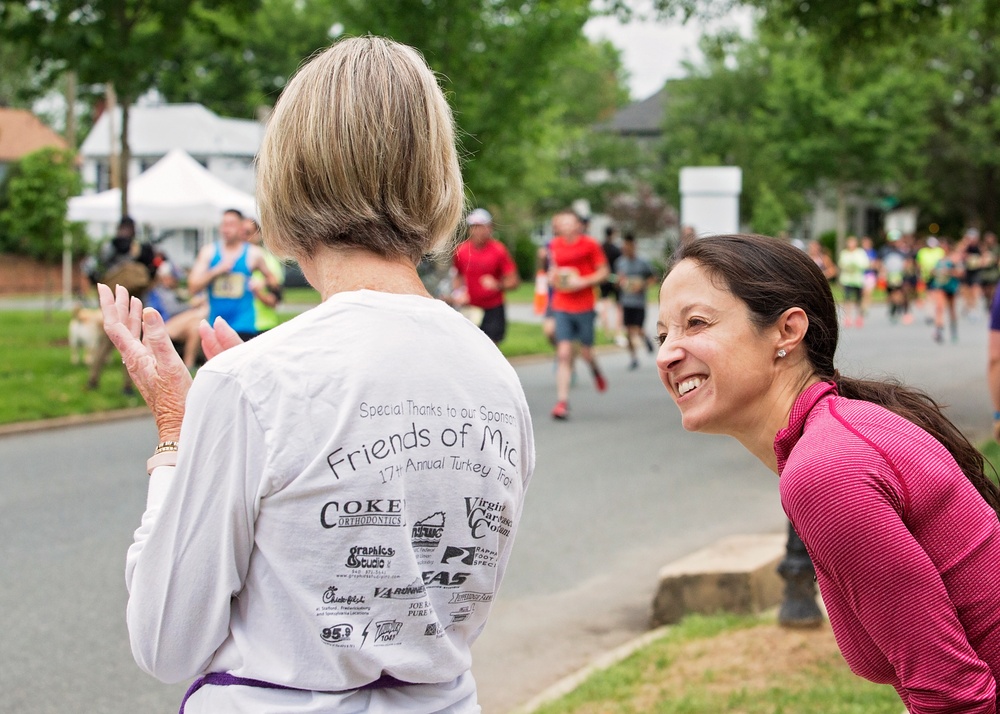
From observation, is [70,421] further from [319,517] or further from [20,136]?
[20,136]

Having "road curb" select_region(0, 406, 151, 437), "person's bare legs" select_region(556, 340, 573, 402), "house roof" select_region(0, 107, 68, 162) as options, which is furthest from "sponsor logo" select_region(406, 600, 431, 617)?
"house roof" select_region(0, 107, 68, 162)

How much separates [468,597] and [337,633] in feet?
0.86

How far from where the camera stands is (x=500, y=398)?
1.96m

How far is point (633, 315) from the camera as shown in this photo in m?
18.2

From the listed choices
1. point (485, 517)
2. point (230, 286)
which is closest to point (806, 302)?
point (485, 517)

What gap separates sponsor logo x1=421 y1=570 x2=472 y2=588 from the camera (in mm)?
1864

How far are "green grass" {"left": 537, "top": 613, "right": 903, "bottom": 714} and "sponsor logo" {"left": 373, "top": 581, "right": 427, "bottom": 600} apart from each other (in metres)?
2.74

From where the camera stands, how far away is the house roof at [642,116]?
79.2 metres

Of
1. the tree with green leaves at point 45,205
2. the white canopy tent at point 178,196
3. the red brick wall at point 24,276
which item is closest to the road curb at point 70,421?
the white canopy tent at point 178,196

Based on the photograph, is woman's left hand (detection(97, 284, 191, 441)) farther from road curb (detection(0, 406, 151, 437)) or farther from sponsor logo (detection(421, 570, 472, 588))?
road curb (detection(0, 406, 151, 437))

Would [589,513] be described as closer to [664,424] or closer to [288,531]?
[664,424]

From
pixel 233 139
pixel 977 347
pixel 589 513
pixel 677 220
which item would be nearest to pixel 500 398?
pixel 589 513

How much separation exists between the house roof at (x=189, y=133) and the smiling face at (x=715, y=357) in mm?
45080

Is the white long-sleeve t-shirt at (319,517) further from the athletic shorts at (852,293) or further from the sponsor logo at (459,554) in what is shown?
the athletic shorts at (852,293)
